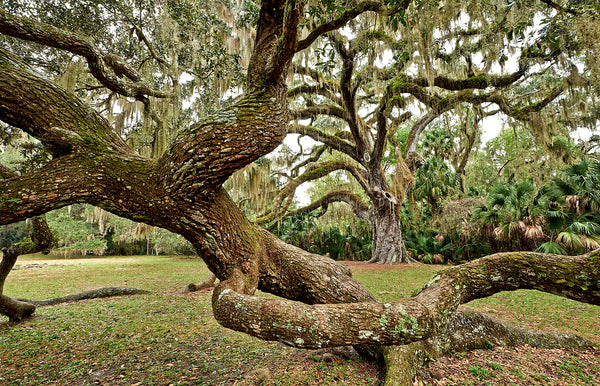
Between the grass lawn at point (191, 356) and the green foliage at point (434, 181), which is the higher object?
the green foliage at point (434, 181)

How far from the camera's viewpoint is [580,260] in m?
1.79

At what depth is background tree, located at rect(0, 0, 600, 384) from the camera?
1437mm

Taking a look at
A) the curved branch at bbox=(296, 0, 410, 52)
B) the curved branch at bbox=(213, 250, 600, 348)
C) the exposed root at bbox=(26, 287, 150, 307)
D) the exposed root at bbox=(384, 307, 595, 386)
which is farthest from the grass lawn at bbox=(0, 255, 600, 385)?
the curved branch at bbox=(296, 0, 410, 52)

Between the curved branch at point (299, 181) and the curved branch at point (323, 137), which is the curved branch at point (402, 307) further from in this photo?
the curved branch at point (323, 137)

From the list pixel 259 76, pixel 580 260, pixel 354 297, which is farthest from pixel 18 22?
pixel 580 260

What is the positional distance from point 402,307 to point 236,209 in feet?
4.78

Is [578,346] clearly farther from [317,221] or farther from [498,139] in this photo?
[498,139]

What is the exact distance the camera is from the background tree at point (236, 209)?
4.71 feet

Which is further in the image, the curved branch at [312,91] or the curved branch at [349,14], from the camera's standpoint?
the curved branch at [312,91]

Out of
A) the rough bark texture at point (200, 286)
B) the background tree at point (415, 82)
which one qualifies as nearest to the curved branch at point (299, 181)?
the background tree at point (415, 82)

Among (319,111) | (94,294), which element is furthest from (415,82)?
(94,294)

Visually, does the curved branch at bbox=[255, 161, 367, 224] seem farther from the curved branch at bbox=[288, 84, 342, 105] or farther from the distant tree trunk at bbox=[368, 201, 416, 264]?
the curved branch at bbox=[288, 84, 342, 105]

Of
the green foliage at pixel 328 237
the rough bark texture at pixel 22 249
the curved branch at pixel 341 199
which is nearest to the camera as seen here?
the rough bark texture at pixel 22 249

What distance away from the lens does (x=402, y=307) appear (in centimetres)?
155
